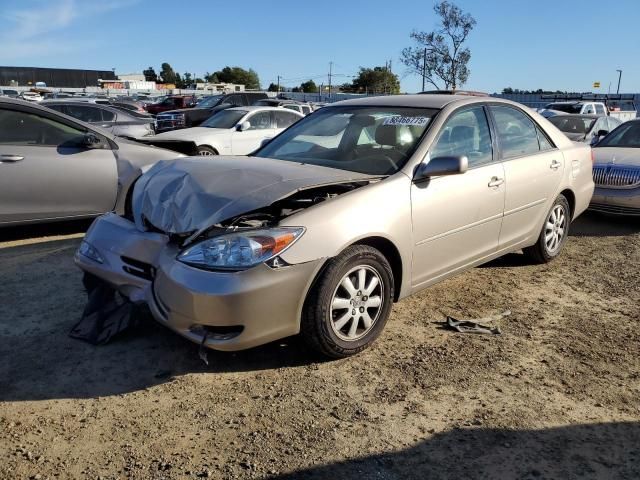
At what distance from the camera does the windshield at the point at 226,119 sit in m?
11.7

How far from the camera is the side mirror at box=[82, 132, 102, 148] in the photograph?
240 inches

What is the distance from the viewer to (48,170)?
19.0 feet

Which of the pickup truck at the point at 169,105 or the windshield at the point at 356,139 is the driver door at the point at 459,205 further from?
the pickup truck at the point at 169,105

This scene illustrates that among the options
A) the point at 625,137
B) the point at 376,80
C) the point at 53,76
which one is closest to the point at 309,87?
the point at 376,80

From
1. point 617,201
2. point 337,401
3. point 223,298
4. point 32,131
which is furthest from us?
point 617,201

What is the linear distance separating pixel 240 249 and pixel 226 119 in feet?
30.6

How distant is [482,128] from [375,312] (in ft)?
6.34

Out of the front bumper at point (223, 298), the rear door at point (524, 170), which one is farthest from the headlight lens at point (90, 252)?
the rear door at point (524, 170)

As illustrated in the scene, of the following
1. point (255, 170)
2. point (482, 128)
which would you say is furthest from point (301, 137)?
point (482, 128)

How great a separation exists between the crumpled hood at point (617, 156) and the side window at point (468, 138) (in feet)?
12.7

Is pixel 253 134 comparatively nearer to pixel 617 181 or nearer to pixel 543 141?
pixel 617 181

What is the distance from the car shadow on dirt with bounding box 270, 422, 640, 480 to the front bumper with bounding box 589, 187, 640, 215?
5066mm

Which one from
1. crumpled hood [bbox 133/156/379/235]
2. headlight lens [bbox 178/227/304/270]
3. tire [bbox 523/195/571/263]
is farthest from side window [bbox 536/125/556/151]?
headlight lens [bbox 178/227/304/270]

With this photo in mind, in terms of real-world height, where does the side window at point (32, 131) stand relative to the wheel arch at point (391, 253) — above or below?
above
